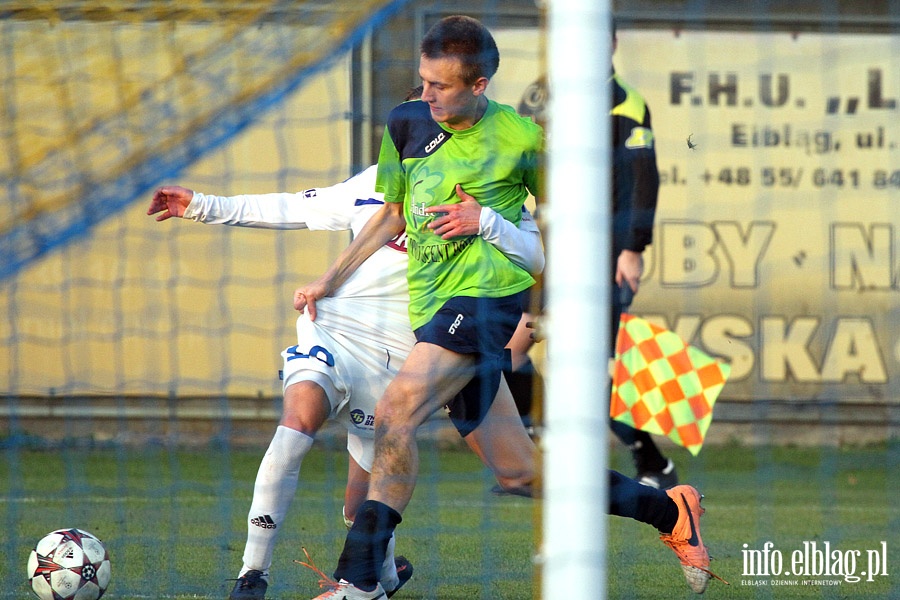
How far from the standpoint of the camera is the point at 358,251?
4.24m

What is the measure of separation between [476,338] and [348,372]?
58 cm

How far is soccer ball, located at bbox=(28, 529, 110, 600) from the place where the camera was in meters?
3.72

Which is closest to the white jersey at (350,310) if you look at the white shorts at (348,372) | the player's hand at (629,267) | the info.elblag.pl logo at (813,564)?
the white shorts at (348,372)

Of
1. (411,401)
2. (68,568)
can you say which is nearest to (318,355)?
(411,401)

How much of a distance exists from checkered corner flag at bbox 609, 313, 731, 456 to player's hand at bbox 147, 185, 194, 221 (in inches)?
100

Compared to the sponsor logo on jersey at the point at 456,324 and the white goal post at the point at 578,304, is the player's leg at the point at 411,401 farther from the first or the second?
the white goal post at the point at 578,304

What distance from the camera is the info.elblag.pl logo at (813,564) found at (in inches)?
179

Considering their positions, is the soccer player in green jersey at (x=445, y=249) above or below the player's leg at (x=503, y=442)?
above

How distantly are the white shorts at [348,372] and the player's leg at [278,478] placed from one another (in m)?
0.04

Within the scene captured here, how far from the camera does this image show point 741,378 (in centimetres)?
859

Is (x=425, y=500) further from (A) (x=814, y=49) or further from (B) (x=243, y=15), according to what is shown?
(A) (x=814, y=49)

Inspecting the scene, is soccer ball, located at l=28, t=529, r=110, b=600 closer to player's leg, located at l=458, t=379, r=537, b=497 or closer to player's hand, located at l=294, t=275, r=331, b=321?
player's hand, located at l=294, t=275, r=331, b=321

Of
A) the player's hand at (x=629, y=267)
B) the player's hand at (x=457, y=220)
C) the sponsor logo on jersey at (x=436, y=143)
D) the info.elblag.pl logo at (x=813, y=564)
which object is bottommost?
the info.elblag.pl logo at (x=813, y=564)

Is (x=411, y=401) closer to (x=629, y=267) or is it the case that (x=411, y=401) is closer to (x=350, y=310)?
(x=350, y=310)
